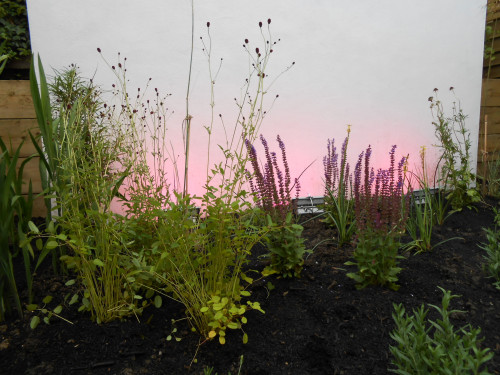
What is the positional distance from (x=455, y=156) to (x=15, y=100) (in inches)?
149

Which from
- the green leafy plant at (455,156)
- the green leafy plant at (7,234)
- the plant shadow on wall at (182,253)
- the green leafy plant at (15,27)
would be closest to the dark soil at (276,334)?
the plant shadow on wall at (182,253)

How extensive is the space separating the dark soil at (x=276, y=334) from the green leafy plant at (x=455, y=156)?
1529 millimetres

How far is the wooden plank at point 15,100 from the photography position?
2668mm

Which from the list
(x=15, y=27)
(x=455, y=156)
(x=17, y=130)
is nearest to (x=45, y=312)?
(x=17, y=130)

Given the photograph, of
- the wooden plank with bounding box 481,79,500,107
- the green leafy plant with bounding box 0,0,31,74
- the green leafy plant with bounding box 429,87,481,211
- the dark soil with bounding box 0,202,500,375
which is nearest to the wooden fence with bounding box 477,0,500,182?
the wooden plank with bounding box 481,79,500,107

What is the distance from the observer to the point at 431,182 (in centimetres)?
422

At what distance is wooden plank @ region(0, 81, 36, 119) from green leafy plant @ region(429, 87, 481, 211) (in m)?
3.19

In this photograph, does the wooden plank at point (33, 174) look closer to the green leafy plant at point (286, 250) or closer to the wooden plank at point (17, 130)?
the wooden plank at point (17, 130)

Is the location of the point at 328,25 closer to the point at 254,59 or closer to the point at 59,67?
the point at 254,59

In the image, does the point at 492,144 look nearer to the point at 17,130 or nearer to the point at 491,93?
the point at 491,93

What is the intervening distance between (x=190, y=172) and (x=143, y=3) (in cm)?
140

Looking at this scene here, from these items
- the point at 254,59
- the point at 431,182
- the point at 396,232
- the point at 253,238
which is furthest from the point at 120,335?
the point at 431,182

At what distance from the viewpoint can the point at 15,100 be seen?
2.68m

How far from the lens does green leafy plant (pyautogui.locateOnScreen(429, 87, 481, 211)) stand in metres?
3.63
